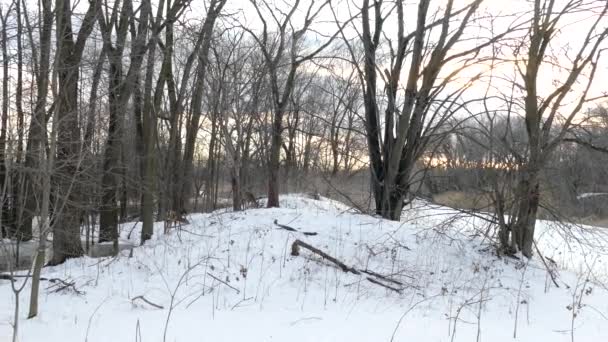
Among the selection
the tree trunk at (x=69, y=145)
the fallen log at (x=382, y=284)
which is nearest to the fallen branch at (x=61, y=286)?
the tree trunk at (x=69, y=145)

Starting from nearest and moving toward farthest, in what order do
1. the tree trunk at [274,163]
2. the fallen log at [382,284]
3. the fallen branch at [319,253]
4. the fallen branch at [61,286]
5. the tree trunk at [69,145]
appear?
1. the fallen branch at [61,286]
2. the fallen log at [382,284]
3. the fallen branch at [319,253]
4. the tree trunk at [69,145]
5. the tree trunk at [274,163]

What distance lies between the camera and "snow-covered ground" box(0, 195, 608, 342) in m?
5.17

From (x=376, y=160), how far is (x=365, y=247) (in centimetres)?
400

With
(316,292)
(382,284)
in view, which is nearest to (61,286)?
(316,292)

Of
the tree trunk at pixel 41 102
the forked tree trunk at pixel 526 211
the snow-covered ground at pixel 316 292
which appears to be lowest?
the snow-covered ground at pixel 316 292

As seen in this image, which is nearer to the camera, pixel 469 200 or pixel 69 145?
pixel 69 145

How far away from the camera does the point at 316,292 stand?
253 inches

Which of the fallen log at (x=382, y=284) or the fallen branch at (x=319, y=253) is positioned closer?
the fallen log at (x=382, y=284)

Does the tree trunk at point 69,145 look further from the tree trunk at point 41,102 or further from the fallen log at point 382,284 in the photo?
the fallen log at point 382,284

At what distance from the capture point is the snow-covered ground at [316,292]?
517cm

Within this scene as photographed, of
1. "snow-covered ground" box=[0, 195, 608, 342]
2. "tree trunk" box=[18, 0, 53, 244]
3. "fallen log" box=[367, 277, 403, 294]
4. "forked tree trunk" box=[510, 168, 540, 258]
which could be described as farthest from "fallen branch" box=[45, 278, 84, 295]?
"forked tree trunk" box=[510, 168, 540, 258]

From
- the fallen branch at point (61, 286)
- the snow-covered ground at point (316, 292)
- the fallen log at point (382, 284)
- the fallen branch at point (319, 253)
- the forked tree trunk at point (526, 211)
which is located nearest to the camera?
the snow-covered ground at point (316, 292)

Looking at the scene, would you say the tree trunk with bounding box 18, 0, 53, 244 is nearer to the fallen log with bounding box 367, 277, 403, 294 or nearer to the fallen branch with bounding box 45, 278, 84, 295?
the fallen branch with bounding box 45, 278, 84, 295

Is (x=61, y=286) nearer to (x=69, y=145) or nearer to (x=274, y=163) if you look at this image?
(x=69, y=145)
